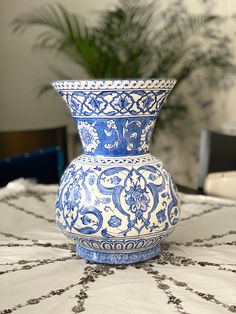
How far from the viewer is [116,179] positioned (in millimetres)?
580

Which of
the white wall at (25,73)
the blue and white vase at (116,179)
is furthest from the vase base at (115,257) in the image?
the white wall at (25,73)

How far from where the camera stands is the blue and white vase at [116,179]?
22.6 inches

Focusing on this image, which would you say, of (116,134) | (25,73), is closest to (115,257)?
(116,134)

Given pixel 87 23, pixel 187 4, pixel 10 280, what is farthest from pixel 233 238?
pixel 87 23

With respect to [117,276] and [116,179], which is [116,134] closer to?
[116,179]

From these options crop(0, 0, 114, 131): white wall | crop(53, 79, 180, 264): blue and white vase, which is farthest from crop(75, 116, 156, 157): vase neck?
crop(0, 0, 114, 131): white wall

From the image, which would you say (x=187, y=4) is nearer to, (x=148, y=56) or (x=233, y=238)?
(x=148, y=56)

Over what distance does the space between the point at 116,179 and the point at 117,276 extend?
121 millimetres

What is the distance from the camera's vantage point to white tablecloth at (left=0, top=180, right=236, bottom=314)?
489 millimetres

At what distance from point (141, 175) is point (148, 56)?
162 centimetres

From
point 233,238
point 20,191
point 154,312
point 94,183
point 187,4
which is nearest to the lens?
point 154,312

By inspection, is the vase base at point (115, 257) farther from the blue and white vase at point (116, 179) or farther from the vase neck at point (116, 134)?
the vase neck at point (116, 134)

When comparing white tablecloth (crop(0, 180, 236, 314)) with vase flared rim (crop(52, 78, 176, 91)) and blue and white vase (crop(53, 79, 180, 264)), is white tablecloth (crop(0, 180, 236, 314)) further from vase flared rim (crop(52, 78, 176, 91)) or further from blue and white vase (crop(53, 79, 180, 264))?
vase flared rim (crop(52, 78, 176, 91))

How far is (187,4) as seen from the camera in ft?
7.48
